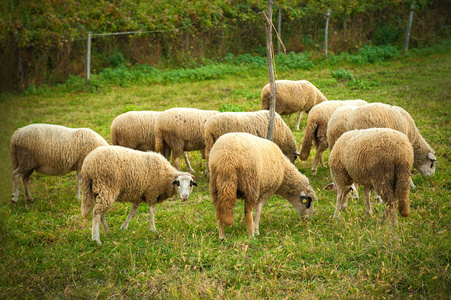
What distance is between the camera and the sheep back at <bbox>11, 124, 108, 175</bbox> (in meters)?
7.84

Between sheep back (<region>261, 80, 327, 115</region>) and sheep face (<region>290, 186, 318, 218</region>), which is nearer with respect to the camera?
sheep face (<region>290, 186, 318, 218</region>)

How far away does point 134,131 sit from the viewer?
31.5 feet

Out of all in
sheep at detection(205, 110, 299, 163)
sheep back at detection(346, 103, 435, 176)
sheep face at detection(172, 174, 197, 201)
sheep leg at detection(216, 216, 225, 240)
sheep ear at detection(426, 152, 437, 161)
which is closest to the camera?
sheep leg at detection(216, 216, 225, 240)

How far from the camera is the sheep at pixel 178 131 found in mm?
9211

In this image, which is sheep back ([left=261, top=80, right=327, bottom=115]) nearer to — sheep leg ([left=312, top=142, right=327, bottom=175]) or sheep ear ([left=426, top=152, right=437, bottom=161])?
sheep leg ([left=312, top=142, right=327, bottom=175])

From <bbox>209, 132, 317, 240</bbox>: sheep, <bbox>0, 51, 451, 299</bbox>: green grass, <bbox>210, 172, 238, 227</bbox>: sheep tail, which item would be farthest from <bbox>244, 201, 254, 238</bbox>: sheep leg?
<bbox>210, 172, 238, 227</bbox>: sheep tail

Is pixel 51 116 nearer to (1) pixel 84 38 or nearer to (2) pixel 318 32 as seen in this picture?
(1) pixel 84 38

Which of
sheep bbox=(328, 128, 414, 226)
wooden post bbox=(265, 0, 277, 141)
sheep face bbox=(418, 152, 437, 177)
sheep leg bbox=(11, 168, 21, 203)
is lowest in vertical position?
sheep leg bbox=(11, 168, 21, 203)

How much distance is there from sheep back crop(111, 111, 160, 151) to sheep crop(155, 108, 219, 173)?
438 mm

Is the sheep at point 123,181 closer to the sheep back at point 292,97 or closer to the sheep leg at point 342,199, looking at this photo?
the sheep leg at point 342,199

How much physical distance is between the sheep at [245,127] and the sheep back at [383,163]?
276cm

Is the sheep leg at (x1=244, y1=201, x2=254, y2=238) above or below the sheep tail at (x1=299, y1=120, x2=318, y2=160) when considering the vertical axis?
below

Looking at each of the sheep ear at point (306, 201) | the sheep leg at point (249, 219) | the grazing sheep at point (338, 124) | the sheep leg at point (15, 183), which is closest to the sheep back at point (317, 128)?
the grazing sheep at point (338, 124)

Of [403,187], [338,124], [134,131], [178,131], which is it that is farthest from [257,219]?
[134,131]
